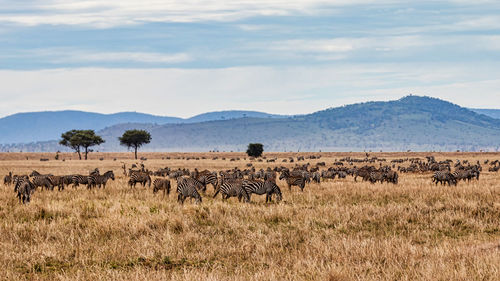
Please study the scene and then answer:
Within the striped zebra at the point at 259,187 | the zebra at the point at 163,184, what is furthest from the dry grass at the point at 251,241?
the zebra at the point at 163,184

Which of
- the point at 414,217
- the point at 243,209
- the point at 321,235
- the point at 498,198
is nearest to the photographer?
the point at 321,235

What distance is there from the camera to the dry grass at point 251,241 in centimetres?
991

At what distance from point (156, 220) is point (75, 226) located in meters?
2.31

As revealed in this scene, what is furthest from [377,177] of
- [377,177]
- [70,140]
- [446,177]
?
[70,140]

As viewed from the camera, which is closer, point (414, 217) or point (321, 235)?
point (321, 235)

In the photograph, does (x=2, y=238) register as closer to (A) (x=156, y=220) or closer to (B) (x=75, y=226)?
(B) (x=75, y=226)

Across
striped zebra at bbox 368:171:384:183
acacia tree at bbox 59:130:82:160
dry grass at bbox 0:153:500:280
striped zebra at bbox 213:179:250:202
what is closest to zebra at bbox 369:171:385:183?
Result: striped zebra at bbox 368:171:384:183

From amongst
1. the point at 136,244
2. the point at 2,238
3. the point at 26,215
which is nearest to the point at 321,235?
the point at 136,244

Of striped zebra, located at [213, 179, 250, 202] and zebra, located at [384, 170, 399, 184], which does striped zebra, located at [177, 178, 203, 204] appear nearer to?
striped zebra, located at [213, 179, 250, 202]

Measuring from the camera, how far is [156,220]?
1525 cm

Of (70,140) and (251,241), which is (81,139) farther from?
(251,241)

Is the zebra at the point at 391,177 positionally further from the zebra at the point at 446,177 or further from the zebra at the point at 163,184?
the zebra at the point at 163,184

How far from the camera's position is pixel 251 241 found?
510 inches

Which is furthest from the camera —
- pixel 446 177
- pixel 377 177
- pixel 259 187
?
pixel 377 177
